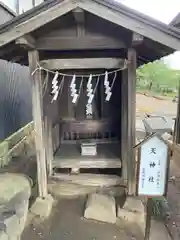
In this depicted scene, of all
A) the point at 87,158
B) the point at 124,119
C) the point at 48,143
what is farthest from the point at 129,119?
the point at 48,143

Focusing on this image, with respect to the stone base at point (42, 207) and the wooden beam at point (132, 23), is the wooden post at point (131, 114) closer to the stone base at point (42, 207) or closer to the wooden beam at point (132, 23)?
the wooden beam at point (132, 23)

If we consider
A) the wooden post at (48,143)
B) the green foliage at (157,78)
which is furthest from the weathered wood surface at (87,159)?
the green foliage at (157,78)

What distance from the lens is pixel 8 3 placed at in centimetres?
786

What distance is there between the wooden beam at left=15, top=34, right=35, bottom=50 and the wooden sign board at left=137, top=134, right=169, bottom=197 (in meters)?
2.25

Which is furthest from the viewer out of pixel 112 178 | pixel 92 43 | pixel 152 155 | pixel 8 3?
pixel 8 3

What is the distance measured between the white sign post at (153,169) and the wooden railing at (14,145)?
4550 mm

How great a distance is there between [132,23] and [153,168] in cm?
200

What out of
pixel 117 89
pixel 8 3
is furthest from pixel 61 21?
pixel 8 3

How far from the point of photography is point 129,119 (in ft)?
14.8

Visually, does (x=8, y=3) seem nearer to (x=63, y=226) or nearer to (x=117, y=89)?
(x=117, y=89)

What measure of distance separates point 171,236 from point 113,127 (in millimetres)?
3034

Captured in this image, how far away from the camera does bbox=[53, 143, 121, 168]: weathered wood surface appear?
5113mm

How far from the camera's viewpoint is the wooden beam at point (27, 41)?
147 inches

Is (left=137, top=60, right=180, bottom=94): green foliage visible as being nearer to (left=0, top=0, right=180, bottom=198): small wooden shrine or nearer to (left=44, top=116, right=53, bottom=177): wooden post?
(left=0, top=0, right=180, bottom=198): small wooden shrine
